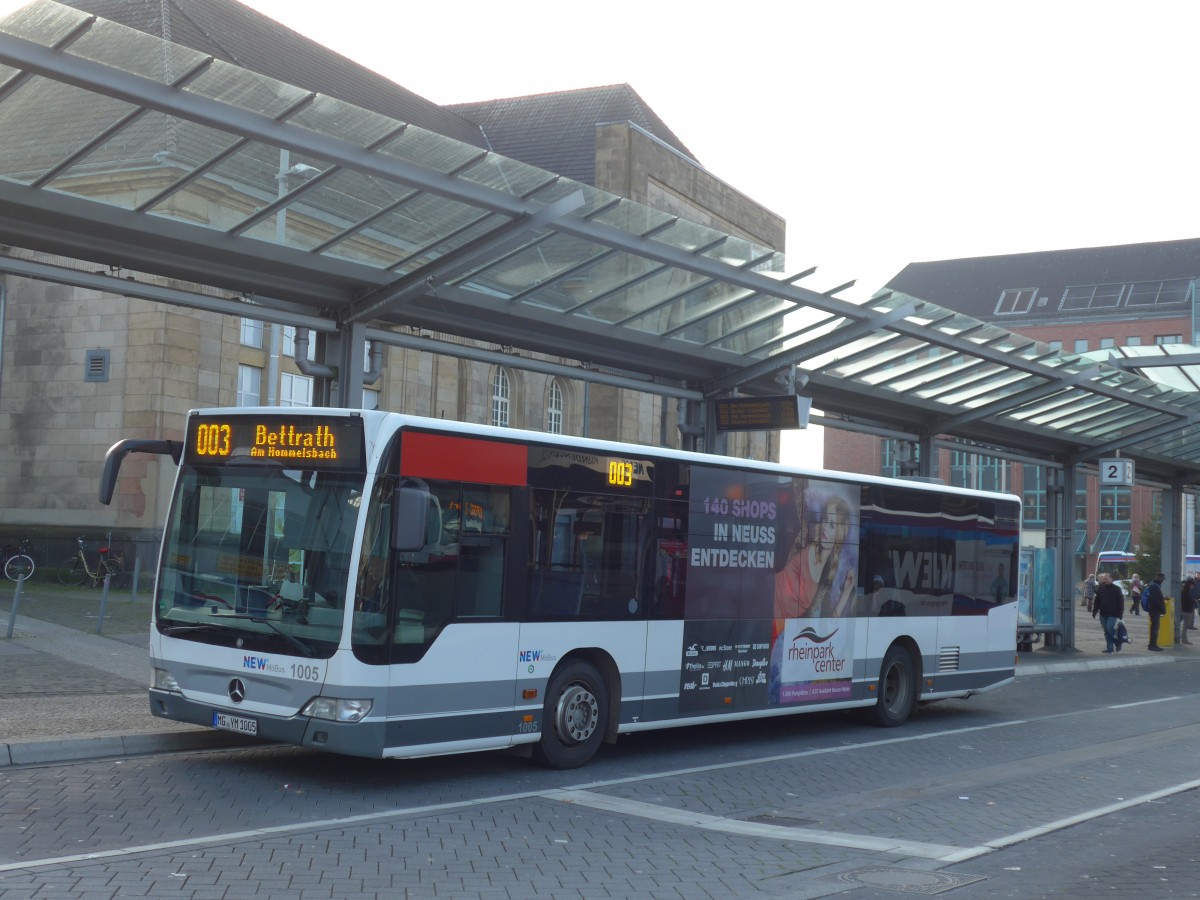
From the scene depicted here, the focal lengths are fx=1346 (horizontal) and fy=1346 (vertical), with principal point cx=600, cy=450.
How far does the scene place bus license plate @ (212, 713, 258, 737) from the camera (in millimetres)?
9555

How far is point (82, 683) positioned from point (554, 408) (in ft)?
117

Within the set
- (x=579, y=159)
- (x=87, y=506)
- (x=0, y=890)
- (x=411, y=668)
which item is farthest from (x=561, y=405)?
(x=0, y=890)

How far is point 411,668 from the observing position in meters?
9.48

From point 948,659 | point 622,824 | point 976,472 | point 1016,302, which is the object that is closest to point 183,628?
point 622,824

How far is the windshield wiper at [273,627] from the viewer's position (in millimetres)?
9344

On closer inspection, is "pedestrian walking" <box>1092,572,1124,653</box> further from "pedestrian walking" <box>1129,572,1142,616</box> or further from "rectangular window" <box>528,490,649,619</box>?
"pedestrian walking" <box>1129,572,1142,616</box>

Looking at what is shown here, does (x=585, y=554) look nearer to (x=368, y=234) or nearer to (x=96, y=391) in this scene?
(x=368, y=234)

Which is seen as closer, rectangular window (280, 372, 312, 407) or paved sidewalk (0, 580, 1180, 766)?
paved sidewalk (0, 580, 1180, 766)

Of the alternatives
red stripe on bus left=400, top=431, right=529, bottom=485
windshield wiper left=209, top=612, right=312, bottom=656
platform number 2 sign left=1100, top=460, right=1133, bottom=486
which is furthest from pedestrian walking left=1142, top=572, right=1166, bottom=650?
windshield wiper left=209, top=612, right=312, bottom=656

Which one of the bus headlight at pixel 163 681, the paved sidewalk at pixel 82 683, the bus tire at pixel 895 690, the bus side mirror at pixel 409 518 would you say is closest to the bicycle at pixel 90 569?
the paved sidewalk at pixel 82 683

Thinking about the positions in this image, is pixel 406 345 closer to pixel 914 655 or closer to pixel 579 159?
pixel 914 655

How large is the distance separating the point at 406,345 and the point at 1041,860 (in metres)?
8.50

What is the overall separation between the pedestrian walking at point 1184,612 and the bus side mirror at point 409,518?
3021 centimetres

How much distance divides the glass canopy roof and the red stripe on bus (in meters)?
2.43
